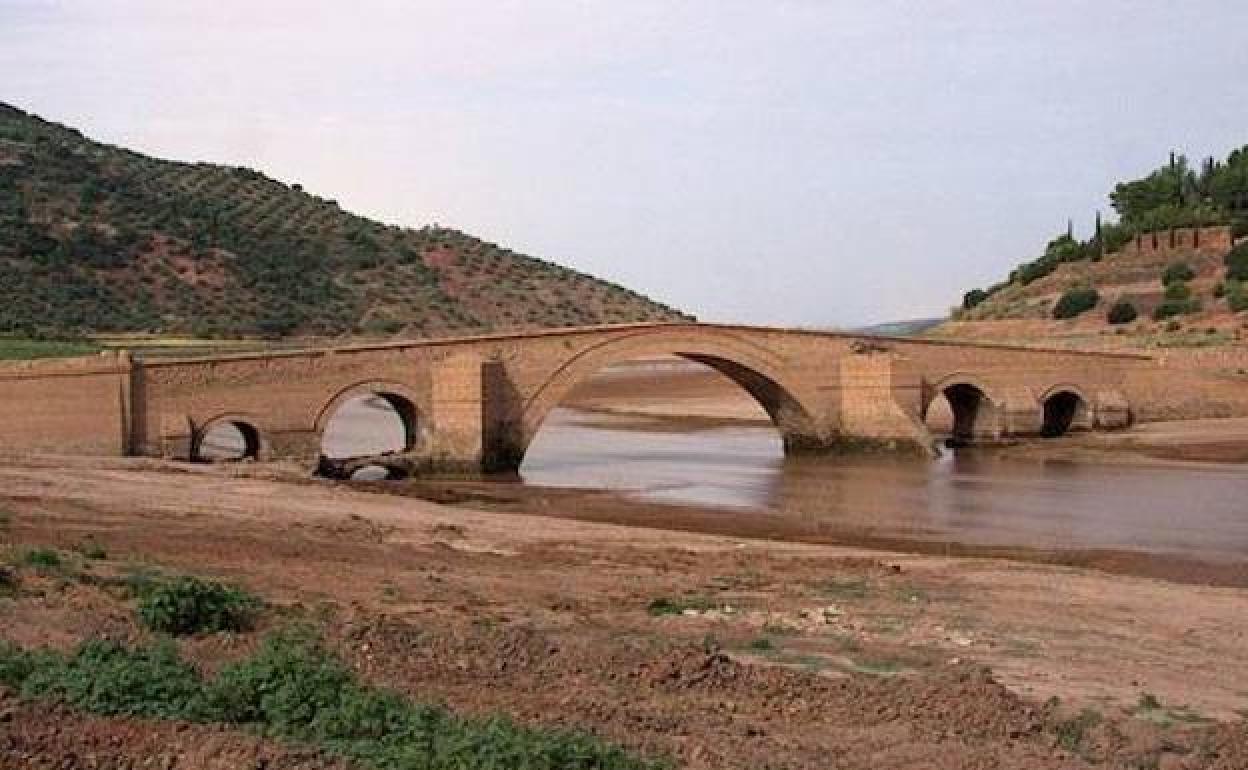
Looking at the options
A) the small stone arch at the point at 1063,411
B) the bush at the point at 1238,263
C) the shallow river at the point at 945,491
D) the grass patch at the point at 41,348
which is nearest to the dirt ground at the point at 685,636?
the shallow river at the point at 945,491

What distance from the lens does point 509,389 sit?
35.4m

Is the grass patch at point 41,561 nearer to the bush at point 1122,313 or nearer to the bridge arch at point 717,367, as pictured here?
the bridge arch at point 717,367

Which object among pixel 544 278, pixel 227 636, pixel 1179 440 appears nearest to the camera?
pixel 227 636

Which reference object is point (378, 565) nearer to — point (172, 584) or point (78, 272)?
point (172, 584)

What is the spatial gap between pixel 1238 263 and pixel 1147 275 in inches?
204

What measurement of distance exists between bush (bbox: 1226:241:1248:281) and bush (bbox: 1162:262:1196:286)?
61.3 inches

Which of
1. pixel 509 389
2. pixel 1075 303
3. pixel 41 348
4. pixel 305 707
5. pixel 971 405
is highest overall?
pixel 1075 303

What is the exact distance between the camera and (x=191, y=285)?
66.2 m

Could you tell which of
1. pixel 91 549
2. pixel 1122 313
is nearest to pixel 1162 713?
pixel 91 549

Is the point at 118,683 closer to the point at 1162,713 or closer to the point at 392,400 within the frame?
the point at 1162,713

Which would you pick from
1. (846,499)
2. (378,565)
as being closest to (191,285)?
(846,499)

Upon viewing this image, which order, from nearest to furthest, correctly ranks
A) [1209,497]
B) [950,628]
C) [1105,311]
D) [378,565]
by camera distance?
[950,628], [378,565], [1209,497], [1105,311]

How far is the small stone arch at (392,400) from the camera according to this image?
32.7 metres

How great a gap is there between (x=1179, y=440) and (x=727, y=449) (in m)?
11.3
